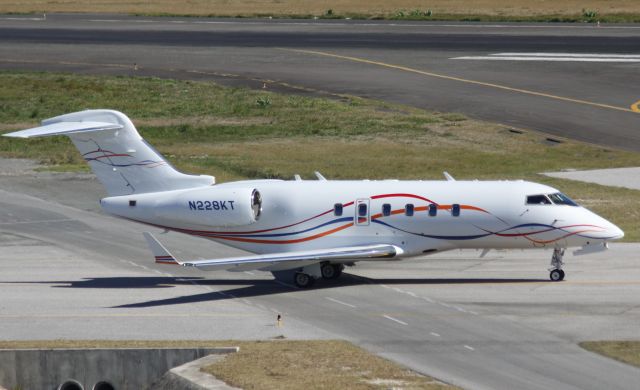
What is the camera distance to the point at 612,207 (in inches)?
1991

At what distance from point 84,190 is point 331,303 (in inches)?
953

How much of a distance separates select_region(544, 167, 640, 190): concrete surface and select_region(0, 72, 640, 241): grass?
3.44 feet

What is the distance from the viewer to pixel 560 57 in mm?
91938

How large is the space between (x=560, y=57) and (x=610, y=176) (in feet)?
118

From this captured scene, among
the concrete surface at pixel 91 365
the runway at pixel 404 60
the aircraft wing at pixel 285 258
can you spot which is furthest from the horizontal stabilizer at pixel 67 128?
the runway at pixel 404 60

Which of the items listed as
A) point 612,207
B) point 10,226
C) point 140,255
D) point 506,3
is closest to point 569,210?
point 612,207

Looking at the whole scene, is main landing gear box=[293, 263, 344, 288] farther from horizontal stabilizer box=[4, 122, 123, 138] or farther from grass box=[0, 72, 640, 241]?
grass box=[0, 72, 640, 241]

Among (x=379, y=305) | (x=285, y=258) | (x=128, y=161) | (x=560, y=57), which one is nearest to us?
(x=379, y=305)

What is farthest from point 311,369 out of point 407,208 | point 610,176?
point 610,176

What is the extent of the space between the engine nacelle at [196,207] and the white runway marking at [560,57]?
5529 cm

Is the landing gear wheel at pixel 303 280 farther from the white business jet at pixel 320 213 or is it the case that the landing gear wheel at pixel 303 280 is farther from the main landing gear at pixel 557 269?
the main landing gear at pixel 557 269

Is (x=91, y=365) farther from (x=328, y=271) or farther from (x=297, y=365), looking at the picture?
(x=328, y=271)

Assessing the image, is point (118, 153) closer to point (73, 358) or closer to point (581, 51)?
point (73, 358)

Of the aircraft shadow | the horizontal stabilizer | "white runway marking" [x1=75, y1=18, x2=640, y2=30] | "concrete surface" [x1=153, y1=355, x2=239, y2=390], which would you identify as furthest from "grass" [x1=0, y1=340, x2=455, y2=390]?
"white runway marking" [x1=75, y1=18, x2=640, y2=30]
